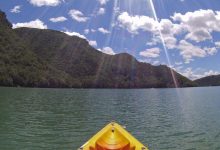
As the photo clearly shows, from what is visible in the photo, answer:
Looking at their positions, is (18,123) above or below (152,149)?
above

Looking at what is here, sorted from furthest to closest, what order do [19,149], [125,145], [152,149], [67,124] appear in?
[67,124] → [152,149] → [19,149] → [125,145]

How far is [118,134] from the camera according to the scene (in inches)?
667

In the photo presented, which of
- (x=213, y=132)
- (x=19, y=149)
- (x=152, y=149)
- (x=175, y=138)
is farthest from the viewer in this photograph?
(x=213, y=132)

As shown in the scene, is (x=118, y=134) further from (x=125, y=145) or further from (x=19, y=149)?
(x=19, y=149)

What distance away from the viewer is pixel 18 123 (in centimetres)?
3734

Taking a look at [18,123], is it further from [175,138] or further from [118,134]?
[118,134]

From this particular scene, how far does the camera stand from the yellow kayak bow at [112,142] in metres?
15.3

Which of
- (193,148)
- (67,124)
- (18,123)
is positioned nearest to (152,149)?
(193,148)

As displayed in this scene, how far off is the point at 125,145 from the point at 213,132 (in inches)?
907

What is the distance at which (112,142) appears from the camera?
15773 mm

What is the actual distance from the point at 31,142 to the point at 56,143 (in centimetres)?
212

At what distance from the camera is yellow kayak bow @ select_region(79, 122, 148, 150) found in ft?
50.1

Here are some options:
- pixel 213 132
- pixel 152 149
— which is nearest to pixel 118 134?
pixel 152 149

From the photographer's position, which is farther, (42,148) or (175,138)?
(175,138)
